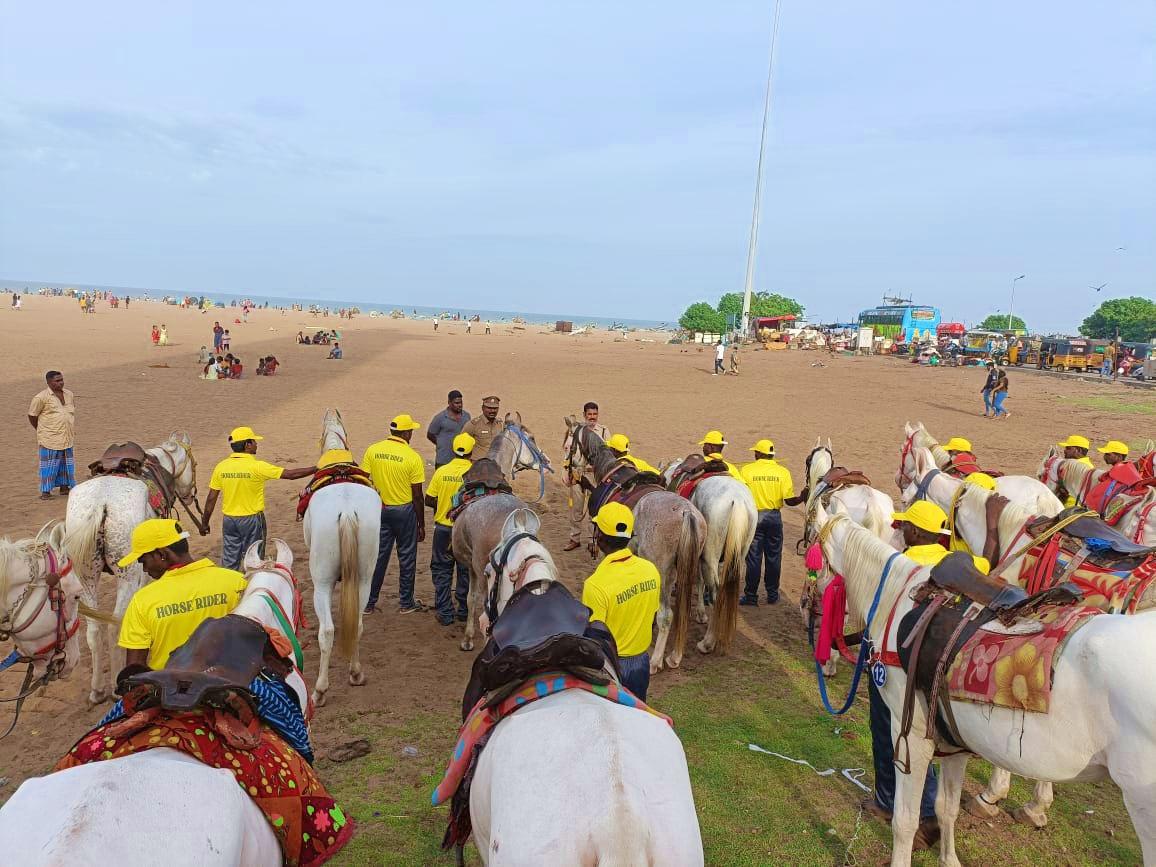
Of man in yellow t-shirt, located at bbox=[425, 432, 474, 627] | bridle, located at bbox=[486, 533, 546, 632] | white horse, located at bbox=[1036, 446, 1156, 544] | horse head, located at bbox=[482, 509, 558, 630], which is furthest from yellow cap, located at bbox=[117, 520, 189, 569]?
white horse, located at bbox=[1036, 446, 1156, 544]

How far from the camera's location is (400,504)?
7535 millimetres

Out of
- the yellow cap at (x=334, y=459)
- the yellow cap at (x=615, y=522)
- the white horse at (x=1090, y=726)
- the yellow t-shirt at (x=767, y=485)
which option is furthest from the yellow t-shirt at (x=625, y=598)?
the yellow t-shirt at (x=767, y=485)

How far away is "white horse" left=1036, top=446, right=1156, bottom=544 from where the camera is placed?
6441 millimetres

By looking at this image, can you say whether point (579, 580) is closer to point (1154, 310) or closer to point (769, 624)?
point (769, 624)

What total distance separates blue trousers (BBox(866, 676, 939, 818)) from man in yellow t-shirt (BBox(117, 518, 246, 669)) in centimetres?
402

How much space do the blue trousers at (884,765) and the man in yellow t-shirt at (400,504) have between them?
4.72 metres

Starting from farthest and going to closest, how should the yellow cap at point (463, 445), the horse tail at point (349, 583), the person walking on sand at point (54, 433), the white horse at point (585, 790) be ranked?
the person walking on sand at point (54, 433) → the yellow cap at point (463, 445) → the horse tail at point (349, 583) → the white horse at point (585, 790)

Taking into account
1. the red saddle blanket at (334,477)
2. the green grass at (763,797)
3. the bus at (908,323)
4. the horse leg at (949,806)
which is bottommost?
the green grass at (763,797)

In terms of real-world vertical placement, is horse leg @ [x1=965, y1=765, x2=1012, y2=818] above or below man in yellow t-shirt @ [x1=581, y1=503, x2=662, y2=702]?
below

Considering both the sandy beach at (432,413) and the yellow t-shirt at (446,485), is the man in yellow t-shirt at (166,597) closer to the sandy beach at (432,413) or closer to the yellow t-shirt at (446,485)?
the sandy beach at (432,413)

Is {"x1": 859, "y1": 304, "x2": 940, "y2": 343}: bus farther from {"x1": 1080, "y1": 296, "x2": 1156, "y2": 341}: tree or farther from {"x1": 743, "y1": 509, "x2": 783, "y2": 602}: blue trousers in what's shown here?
{"x1": 743, "y1": 509, "x2": 783, "y2": 602}: blue trousers

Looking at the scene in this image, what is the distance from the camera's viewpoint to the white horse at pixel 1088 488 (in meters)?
6.44

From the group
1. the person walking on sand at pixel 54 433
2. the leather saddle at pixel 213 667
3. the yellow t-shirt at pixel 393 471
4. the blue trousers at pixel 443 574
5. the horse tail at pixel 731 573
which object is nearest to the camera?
the leather saddle at pixel 213 667

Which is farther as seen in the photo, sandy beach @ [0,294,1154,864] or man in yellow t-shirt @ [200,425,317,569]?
man in yellow t-shirt @ [200,425,317,569]
